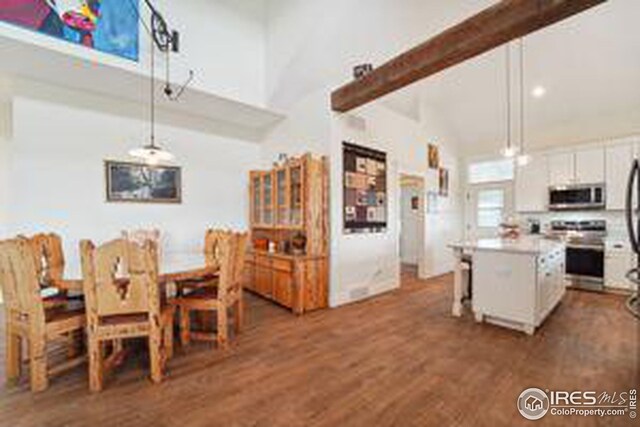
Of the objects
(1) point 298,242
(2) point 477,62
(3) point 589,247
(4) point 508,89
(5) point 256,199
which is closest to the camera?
(1) point 298,242

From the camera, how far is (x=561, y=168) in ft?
17.3

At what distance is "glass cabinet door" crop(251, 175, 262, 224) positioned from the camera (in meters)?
4.91

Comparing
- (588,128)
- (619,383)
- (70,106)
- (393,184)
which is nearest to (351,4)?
(393,184)

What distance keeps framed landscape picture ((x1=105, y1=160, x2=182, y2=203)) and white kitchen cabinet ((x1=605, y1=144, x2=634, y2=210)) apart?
24.2ft

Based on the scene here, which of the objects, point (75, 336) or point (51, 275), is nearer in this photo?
point (51, 275)

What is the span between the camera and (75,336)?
2506mm

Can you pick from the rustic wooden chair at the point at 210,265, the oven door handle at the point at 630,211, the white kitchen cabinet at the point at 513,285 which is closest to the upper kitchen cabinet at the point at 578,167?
the white kitchen cabinet at the point at 513,285

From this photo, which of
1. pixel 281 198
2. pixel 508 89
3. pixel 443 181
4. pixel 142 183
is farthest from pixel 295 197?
pixel 508 89

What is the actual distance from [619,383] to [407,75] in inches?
130

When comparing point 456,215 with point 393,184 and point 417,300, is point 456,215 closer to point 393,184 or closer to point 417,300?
point 393,184

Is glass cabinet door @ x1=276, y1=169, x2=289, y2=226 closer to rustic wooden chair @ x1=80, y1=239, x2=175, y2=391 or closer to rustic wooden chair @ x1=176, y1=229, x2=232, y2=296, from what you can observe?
rustic wooden chair @ x1=176, y1=229, x2=232, y2=296

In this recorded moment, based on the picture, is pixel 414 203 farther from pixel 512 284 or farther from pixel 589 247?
pixel 512 284

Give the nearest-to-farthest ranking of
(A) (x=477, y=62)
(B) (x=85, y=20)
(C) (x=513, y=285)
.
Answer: (C) (x=513, y=285) < (B) (x=85, y=20) < (A) (x=477, y=62)

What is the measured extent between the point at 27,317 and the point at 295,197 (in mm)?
2966
